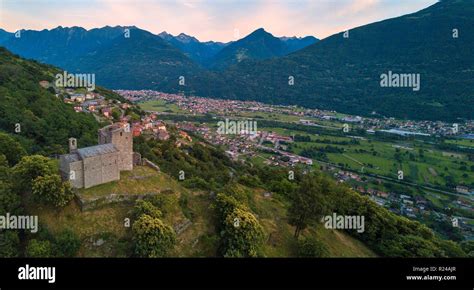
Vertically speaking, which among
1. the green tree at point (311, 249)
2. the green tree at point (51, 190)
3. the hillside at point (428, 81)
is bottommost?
the green tree at point (311, 249)

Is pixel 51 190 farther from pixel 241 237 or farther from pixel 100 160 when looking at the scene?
pixel 241 237

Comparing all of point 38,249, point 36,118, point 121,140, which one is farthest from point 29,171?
point 36,118

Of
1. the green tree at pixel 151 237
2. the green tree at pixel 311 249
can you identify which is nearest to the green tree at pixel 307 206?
the green tree at pixel 311 249

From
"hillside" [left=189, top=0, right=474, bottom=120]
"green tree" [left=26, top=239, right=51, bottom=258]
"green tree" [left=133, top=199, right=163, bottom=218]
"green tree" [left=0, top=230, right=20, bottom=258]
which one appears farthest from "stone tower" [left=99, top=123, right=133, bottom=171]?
"hillside" [left=189, top=0, right=474, bottom=120]

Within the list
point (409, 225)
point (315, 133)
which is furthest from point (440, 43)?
point (409, 225)

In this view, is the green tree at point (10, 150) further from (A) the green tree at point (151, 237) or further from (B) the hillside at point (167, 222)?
(A) the green tree at point (151, 237)

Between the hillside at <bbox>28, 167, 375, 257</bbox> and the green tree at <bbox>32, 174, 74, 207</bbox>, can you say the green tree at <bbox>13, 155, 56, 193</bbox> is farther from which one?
the hillside at <bbox>28, 167, 375, 257</bbox>

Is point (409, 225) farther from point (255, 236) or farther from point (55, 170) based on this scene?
point (55, 170)
